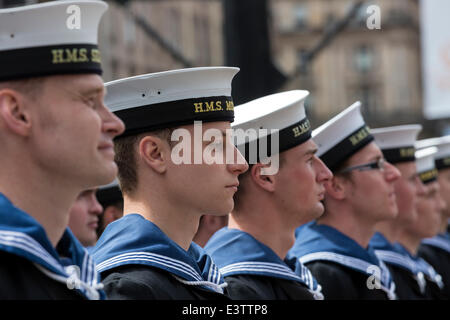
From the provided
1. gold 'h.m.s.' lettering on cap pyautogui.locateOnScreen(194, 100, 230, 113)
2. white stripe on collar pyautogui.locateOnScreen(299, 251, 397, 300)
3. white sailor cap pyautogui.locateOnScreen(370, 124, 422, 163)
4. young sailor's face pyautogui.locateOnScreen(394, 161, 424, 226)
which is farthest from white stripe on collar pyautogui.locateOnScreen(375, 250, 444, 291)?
gold 'h.m.s.' lettering on cap pyautogui.locateOnScreen(194, 100, 230, 113)

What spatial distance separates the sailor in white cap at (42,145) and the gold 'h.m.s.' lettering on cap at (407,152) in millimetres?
4894

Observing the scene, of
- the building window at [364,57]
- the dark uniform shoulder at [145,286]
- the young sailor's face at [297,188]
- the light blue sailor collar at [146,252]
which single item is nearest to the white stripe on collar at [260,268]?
the young sailor's face at [297,188]

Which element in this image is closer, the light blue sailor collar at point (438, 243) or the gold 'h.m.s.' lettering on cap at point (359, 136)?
the gold 'h.m.s.' lettering on cap at point (359, 136)

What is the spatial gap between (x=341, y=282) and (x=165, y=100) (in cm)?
227

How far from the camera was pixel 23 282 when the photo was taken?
3404mm

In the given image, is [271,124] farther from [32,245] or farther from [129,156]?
[32,245]

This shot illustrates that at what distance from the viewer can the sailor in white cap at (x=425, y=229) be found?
860 centimetres

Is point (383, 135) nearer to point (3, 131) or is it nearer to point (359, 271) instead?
point (359, 271)

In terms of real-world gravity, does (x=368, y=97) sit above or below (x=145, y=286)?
below

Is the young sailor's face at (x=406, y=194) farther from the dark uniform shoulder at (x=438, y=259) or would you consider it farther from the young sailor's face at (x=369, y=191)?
the dark uniform shoulder at (x=438, y=259)

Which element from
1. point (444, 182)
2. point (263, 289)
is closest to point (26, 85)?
point (263, 289)

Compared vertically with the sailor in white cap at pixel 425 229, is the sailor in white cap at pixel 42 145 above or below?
above

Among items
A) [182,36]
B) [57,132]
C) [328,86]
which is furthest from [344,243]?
[328,86]
